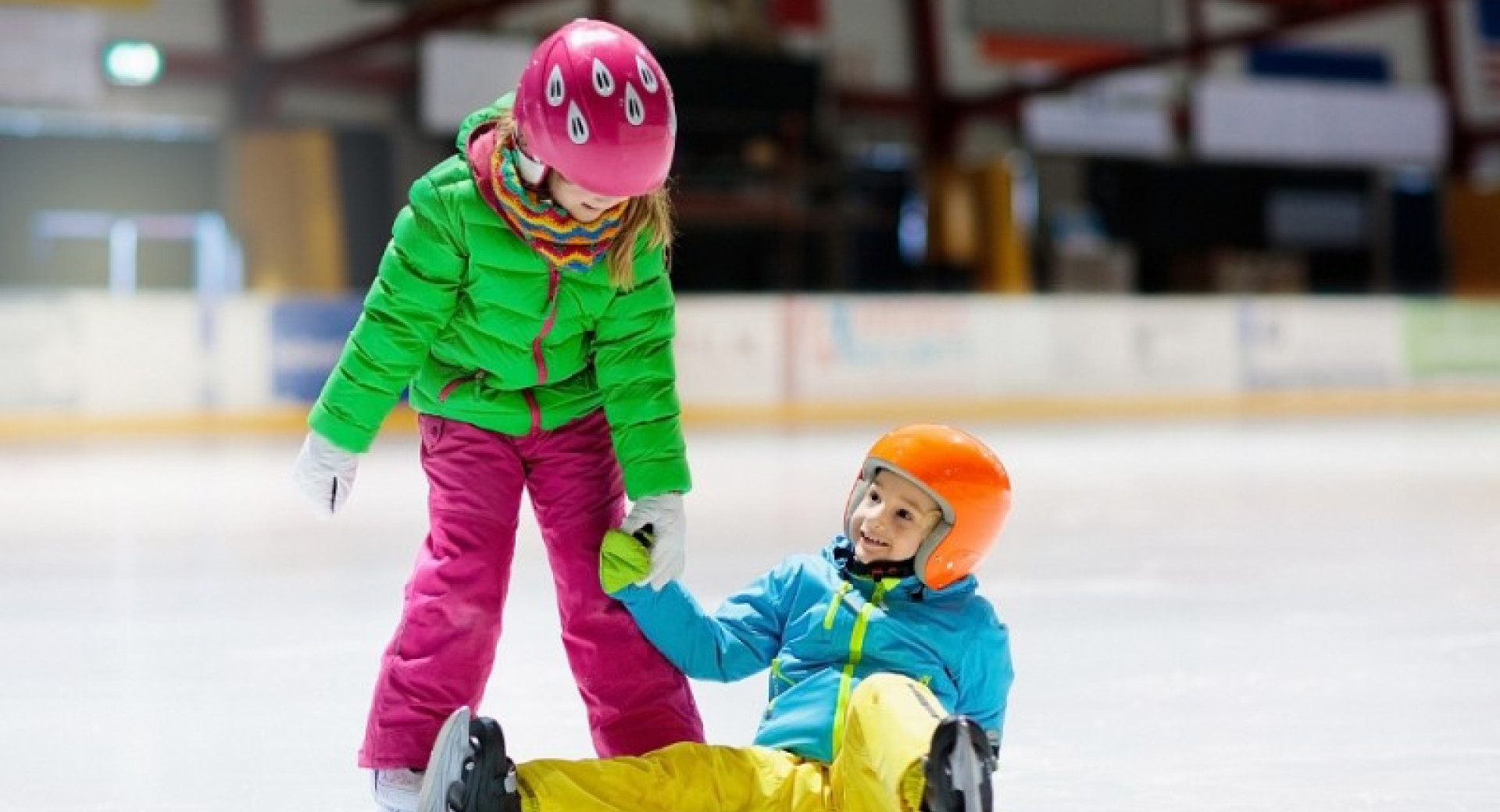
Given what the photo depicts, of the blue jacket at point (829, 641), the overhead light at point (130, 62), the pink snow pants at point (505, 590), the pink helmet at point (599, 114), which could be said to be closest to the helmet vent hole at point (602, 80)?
the pink helmet at point (599, 114)

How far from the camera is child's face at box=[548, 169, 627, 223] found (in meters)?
1.98

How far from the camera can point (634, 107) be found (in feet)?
6.38

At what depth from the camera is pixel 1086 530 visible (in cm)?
518

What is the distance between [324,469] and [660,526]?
1.27 feet

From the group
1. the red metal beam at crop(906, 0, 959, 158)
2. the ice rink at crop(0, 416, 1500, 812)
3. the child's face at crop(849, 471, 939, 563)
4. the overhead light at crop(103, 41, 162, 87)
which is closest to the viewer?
the child's face at crop(849, 471, 939, 563)

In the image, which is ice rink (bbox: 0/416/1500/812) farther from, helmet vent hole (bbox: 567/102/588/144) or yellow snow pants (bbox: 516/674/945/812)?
helmet vent hole (bbox: 567/102/588/144)

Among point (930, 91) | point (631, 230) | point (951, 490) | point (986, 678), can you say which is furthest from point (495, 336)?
point (930, 91)

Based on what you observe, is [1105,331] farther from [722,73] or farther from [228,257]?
[228,257]

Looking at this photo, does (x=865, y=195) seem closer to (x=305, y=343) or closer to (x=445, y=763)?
(x=305, y=343)

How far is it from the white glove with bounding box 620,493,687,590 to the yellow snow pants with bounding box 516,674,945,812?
0.22 meters

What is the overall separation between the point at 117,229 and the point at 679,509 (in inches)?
604

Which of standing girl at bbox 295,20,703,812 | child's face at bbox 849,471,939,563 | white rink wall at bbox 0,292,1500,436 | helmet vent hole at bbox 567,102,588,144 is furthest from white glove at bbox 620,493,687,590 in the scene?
white rink wall at bbox 0,292,1500,436

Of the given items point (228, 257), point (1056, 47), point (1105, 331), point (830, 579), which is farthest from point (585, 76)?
point (1056, 47)

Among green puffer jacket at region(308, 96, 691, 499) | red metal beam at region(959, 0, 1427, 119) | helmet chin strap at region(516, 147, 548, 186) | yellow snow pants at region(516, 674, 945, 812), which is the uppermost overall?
red metal beam at region(959, 0, 1427, 119)
